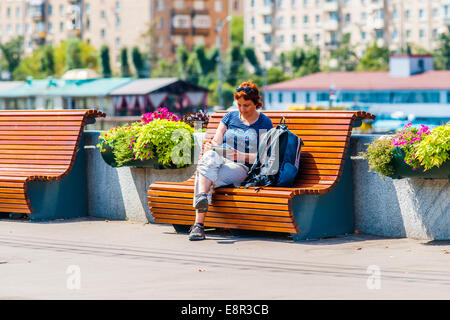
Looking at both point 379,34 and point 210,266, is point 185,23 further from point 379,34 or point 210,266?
point 210,266

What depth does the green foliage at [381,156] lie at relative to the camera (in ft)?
30.4

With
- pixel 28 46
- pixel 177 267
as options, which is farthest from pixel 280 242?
pixel 28 46

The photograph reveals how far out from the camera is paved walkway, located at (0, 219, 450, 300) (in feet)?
22.8

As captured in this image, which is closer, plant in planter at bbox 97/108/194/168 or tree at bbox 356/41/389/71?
plant in planter at bbox 97/108/194/168

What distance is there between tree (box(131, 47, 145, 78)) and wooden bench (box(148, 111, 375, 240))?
107 metres

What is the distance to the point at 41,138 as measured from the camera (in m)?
11.8

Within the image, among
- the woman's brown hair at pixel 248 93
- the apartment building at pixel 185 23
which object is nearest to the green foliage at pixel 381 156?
the woman's brown hair at pixel 248 93

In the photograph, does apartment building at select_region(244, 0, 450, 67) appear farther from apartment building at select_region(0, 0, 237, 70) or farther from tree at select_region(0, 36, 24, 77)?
tree at select_region(0, 36, 24, 77)

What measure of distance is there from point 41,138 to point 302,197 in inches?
145

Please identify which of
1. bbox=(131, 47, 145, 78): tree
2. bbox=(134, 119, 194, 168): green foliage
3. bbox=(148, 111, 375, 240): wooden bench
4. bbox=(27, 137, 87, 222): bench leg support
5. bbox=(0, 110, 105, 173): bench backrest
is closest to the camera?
bbox=(148, 111, 375, 240): wooden bench

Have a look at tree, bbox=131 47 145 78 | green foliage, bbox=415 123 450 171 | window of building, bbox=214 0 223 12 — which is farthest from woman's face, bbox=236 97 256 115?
window of building, bbox=214 0 223 12

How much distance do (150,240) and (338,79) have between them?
275 feet

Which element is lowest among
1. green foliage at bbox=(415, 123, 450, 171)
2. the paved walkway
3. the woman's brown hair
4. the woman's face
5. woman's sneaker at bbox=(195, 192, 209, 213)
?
the paved walkway

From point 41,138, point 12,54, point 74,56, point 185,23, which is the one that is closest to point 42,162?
point 41,138
